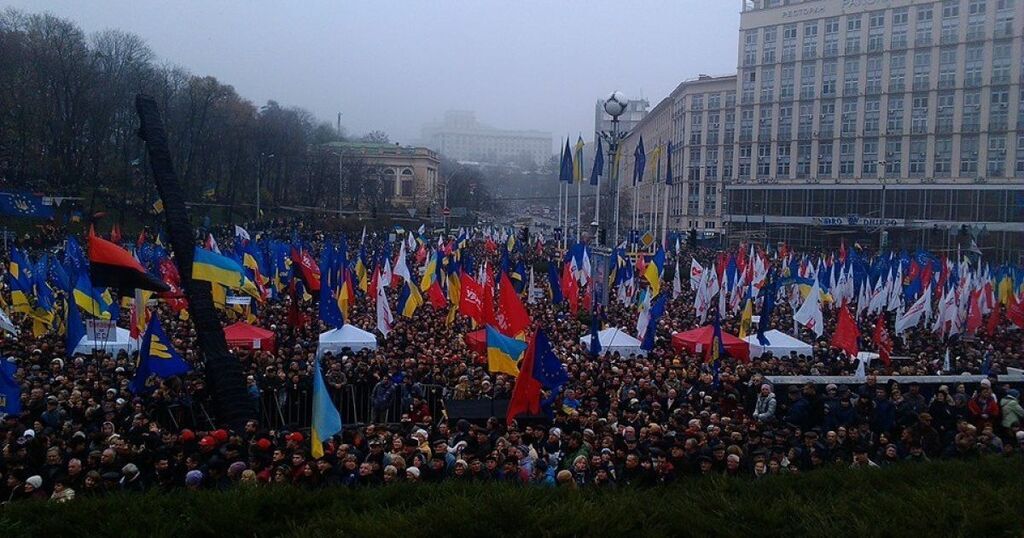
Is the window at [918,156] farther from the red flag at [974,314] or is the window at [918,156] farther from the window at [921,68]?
the red flag at [974,314]

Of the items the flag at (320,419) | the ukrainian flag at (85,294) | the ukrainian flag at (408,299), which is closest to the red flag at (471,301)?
the ukrainian flag at (408,299)

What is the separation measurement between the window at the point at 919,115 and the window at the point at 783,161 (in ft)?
29.3

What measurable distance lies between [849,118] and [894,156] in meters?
4.43

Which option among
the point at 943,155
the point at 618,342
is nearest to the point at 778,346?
the point at 618,342

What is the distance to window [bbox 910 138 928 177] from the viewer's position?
59.3 meters

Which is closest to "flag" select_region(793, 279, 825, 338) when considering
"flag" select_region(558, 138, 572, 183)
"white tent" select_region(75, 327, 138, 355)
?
"white tent" select_region(75, 327, 138, 355)

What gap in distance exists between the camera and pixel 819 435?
9828 millimetres

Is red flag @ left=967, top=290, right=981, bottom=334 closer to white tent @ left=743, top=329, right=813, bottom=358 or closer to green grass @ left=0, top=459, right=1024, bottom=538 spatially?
white tent @ left=743, top=329, right=813, bottom=358

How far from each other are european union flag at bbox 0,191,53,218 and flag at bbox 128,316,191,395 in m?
28.7

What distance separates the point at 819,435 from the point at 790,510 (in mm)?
4946

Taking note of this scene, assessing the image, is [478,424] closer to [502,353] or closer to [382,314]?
[502,353]

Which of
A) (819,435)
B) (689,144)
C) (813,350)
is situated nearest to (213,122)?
(689,144)

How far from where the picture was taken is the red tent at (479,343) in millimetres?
16703

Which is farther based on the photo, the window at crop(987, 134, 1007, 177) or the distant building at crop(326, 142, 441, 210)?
the distant building at crop(326, 142, 441, 210)
